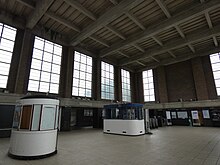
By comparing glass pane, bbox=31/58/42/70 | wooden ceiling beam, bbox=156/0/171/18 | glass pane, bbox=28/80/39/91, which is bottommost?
glass pane, bbox=28/80/39/91

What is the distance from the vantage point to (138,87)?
24.7m

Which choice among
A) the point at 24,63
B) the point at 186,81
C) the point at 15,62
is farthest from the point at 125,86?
the point at 15,62

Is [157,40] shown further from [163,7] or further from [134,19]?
[163,7]

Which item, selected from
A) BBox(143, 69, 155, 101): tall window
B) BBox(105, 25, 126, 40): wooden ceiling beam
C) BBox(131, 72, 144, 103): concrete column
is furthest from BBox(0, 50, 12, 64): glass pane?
BBox(143, 69, 155, 101): tall window

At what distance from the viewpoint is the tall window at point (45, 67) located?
1299 cm

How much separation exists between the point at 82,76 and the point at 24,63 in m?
6.63

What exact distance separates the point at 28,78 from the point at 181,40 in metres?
16.9

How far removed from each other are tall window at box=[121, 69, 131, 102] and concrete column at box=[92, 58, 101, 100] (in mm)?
5811

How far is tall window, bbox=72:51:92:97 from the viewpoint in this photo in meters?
16.2

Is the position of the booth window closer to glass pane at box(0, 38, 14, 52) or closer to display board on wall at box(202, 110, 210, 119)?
glass pane at box(0, 38, 14, 52)

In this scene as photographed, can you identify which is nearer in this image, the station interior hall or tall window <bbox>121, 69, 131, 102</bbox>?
the station interior hall

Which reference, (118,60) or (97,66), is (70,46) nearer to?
(97,66)

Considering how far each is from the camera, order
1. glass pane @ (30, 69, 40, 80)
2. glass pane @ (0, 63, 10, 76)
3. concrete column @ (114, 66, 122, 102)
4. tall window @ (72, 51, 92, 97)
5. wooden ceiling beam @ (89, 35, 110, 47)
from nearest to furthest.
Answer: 1. glass pane @ (0, 63, 10, 76)
2. glass pane @ (30, 69, 40, 80)
3. wooden ceiling beam @ (89, 35, 110, 47)
4. tall window @ (72, 51, 92, 97)
5. concrete column @ (114, 66, 122, 102)

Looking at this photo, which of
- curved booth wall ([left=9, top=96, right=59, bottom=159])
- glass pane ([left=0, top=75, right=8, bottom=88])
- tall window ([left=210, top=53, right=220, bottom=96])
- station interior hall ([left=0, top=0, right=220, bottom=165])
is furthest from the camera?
tall window ([left=210, top=53, right=220, bottom=96])
